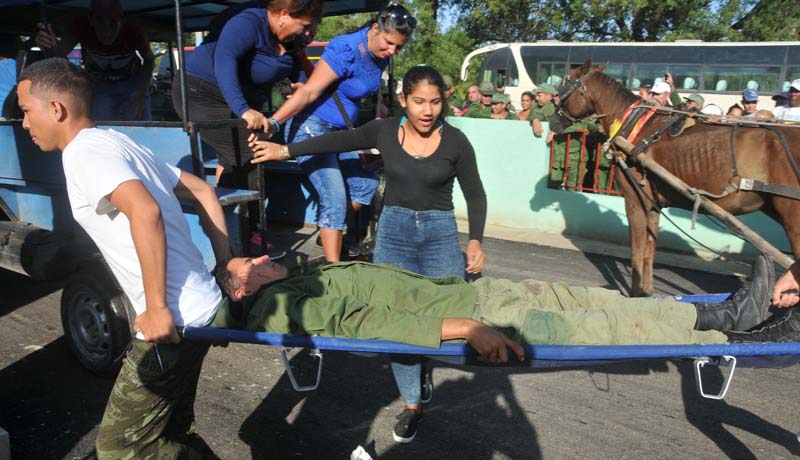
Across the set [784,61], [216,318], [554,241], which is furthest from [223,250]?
[784,61]

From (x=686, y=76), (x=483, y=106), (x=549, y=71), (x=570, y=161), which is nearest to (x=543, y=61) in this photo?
(x=549, y=71)

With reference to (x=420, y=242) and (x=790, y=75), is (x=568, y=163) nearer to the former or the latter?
(x=420, y=242)

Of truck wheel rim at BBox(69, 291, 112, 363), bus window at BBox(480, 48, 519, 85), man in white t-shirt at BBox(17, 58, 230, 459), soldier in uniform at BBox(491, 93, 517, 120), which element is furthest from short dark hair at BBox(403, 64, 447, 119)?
bus window at BBox(480, 48, 519, 85)

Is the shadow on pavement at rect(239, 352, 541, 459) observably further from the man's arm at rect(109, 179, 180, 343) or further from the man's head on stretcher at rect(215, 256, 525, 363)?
the man's arm at rect(109, 179, 180, 343)

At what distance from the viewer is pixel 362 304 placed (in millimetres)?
2664

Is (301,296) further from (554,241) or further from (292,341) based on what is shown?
(554,241)

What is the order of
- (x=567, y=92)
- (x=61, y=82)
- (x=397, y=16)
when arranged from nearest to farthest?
(x=61, y=82)
(x=397, y=16)
(x=567, y=92)

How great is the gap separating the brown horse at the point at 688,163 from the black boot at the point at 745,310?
133 centimetres

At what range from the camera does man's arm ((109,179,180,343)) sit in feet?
5.97

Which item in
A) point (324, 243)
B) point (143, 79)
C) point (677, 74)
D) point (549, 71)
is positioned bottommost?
point (324, 243)

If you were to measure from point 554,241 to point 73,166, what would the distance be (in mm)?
6438

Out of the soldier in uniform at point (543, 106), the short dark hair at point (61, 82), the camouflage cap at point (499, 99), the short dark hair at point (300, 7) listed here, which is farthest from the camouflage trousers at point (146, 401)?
the camouflage cap at point (499, 99)

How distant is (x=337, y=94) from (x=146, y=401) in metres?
2.40

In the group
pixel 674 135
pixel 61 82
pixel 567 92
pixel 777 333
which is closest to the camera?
pixel 61 82
